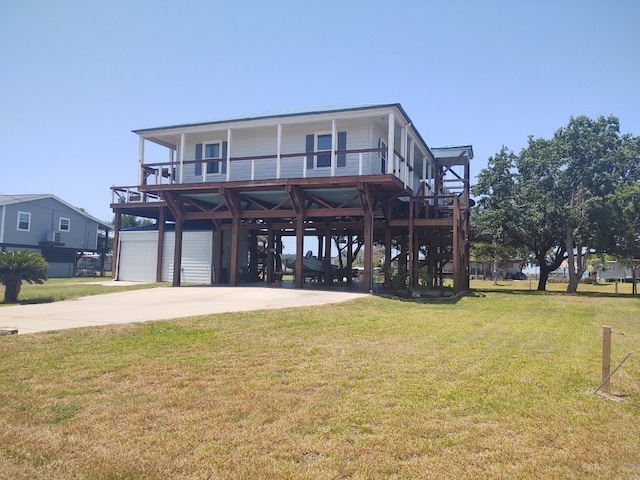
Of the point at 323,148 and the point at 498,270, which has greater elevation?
the point at 323,148

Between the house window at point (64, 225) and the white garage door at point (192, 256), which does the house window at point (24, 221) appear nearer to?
the house window at point (64, 225)

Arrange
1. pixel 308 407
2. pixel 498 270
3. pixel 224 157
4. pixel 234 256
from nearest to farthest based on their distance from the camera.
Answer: pixel 308 407, pixel 234 256, pixel 224 157, pixel 498 270

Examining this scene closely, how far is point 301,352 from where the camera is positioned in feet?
21.6

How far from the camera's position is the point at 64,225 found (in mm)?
36062

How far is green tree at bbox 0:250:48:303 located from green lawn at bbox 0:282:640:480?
6.24m

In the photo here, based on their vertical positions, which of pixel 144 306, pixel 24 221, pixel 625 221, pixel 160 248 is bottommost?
pixel 144 306

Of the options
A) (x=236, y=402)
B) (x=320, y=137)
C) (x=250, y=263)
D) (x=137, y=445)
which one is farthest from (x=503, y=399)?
(x=250, y=263)

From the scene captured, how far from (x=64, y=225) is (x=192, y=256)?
18931 mm

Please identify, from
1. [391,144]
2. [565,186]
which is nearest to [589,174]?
[565,186]

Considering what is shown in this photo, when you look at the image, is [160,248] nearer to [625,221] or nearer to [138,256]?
[138,256]

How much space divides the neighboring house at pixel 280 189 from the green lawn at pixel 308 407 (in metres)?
9.93

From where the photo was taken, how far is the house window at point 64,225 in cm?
3586

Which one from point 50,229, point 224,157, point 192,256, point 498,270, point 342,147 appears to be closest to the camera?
point 342,147

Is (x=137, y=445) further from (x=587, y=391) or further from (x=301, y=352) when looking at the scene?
(x=587, y=391)
